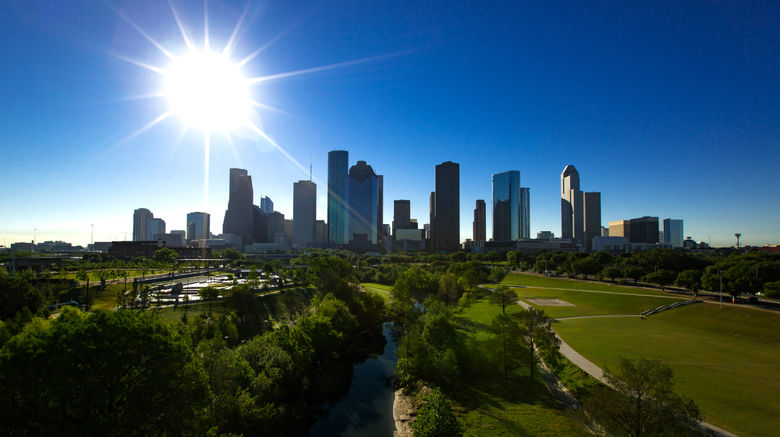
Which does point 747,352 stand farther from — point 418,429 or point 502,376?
point 418,429

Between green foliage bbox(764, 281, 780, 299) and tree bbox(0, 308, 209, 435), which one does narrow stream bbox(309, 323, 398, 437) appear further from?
green foliage bbox(764, 281, 780, 299)

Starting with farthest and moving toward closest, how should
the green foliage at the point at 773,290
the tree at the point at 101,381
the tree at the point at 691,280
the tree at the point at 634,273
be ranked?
the tree at the point at 634,273
the tree at the point at 691,280
the green foliage at the point at 773,290
the tree at the point at 101,381

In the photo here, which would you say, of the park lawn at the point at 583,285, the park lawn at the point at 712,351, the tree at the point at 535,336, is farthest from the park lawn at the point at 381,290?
the tree at the point at 535,336

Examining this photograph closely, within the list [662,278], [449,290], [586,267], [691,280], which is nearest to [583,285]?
[662,278]

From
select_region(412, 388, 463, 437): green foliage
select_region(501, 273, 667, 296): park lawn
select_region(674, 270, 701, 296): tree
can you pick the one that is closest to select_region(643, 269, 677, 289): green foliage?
select_region(501, 273, 667, 296): park lawn

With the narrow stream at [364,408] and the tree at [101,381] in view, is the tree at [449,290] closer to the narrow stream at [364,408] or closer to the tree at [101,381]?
the narrow stream at [364,408]

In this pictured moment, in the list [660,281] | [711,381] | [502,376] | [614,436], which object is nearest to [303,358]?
[502,376]
